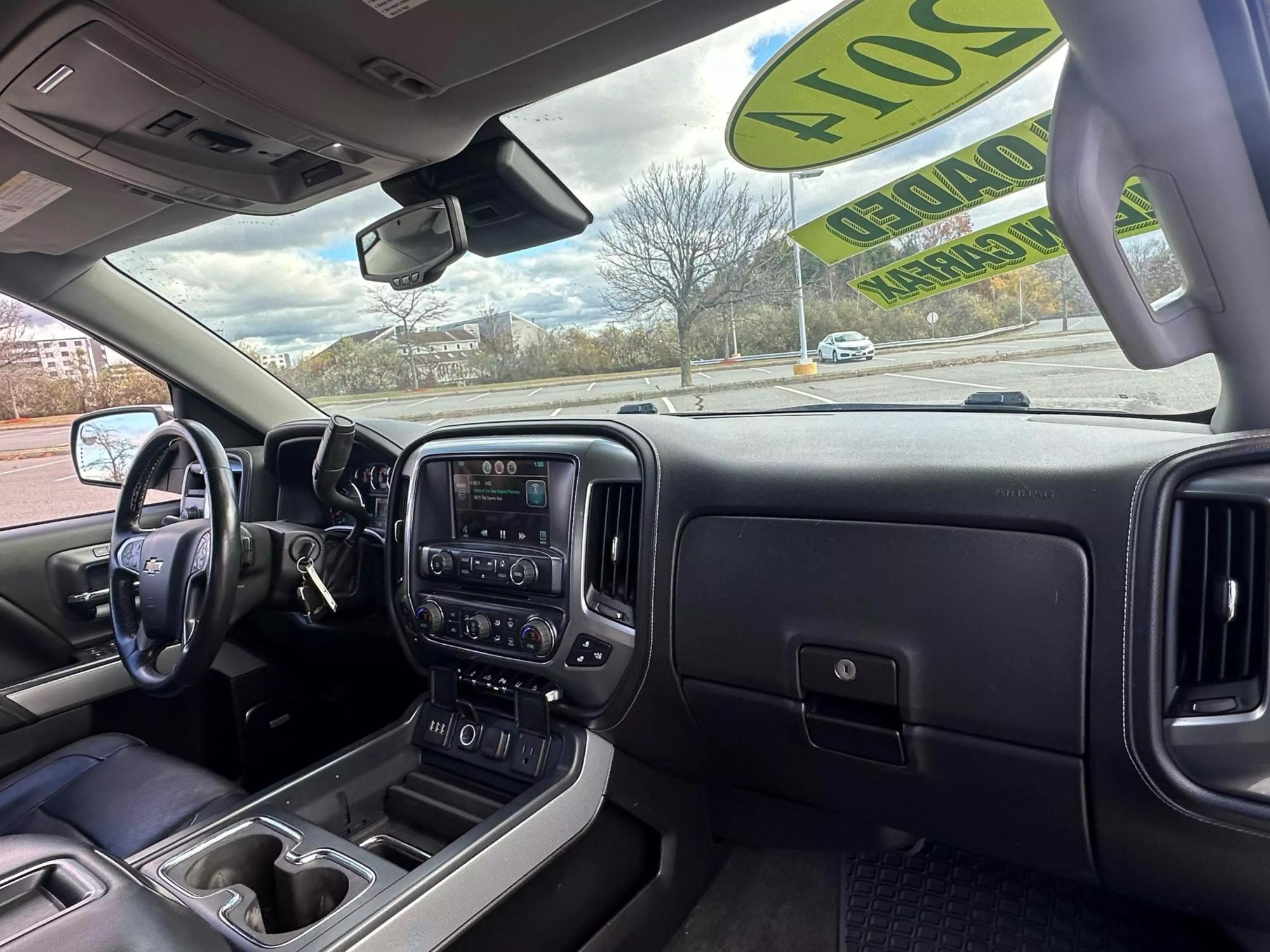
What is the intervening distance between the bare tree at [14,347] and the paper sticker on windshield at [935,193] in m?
2.53

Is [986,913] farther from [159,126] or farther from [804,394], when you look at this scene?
[159,126]

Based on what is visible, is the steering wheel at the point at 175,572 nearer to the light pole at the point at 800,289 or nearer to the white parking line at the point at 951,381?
the light pole at the point at 800,289

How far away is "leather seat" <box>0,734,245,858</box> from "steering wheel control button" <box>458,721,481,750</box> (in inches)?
20.7

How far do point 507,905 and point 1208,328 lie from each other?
1735mm

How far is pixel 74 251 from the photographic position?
263 centimetres

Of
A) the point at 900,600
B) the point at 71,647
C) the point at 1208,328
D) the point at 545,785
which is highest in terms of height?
the point at 1208,328

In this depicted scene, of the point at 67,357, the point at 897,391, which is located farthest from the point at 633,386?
the point at 67,357

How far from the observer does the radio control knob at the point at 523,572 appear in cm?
196

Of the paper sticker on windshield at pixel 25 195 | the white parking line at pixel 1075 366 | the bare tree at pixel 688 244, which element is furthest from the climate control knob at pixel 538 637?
the paper sticker on windshield at pixel 25 195

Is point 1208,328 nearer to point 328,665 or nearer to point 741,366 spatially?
point 741,366

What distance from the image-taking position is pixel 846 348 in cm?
200

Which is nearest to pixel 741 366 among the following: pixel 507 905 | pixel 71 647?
pixel 507 905

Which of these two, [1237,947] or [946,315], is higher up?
[946,315]

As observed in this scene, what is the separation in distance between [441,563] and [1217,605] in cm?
170
